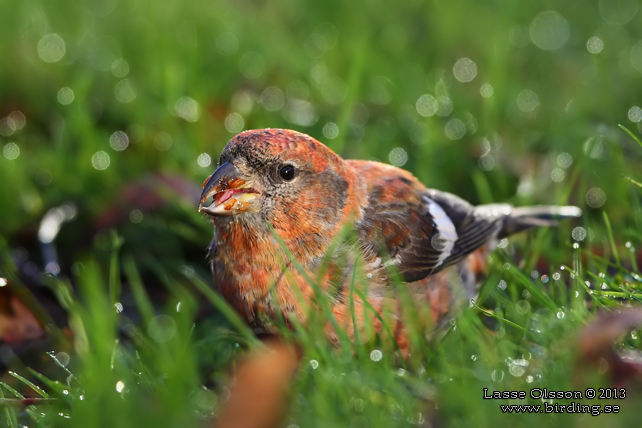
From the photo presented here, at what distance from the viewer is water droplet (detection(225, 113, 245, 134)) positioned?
13.3 ft

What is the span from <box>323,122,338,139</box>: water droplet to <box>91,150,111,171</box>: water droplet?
3.69ft

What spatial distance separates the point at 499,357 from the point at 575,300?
37cm

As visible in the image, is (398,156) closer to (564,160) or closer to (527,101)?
(564,160)

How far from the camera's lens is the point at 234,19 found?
18.2 feet

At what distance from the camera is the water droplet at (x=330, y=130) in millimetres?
3945

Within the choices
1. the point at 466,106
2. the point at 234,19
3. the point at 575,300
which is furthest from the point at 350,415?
the point at 234,19

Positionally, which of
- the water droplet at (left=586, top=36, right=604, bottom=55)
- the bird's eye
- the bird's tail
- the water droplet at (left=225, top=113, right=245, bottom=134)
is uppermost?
the water droplet at (left=586, top=36, right=604, bottom=55)

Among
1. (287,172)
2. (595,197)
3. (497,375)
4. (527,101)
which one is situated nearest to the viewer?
(497,375)

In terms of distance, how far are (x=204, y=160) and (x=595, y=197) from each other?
6.19ft

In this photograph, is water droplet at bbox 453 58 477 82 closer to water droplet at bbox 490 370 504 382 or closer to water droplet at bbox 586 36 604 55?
water droplet at bbox 586 36 604 55

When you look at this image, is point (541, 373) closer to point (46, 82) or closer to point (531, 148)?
point (531, 148)

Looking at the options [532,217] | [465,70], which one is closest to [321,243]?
[532,217]

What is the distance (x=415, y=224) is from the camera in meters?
3.02

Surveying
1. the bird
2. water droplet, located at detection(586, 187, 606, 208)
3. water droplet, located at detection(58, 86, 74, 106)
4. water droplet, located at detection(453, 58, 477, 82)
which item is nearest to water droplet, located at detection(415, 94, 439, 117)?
water droplet, located at detection(453, 58, 477, 82)
